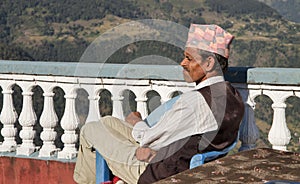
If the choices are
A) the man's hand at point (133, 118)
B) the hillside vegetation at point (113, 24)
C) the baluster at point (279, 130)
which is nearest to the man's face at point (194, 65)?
the man's hand at point (133, 118)

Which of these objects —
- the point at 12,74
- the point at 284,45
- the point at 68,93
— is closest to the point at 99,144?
the point at 68,93

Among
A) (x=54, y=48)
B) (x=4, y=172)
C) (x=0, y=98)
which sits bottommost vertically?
(x=4, y=172)

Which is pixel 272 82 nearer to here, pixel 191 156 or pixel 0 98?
pixel 191 156

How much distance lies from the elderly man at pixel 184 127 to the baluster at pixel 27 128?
3.55 ft

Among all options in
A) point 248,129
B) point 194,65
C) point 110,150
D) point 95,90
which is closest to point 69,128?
point 95,90

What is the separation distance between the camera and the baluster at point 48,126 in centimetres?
482

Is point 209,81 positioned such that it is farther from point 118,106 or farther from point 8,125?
point 8,125

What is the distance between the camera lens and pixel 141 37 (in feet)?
13.7

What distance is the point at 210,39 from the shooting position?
370 cm

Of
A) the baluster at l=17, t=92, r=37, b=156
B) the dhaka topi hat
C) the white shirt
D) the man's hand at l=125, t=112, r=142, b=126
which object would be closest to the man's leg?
the man's hand at l=125, t=112, r=142, b=126

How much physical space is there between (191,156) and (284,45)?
64.2 meters

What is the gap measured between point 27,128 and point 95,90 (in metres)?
0.66

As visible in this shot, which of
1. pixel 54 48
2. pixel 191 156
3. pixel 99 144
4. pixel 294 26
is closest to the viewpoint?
pixel 191 156

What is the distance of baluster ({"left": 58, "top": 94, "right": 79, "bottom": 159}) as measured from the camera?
4.73 m
